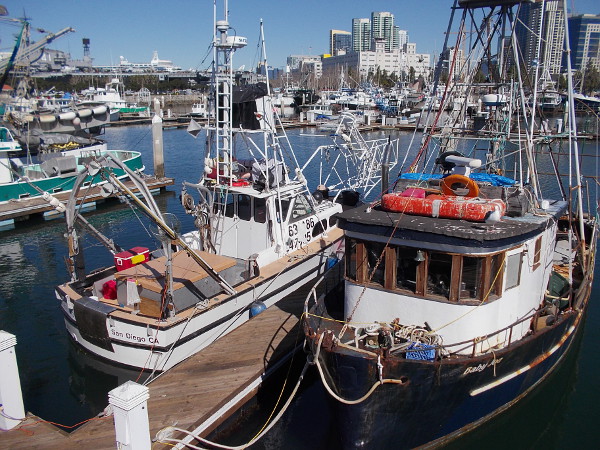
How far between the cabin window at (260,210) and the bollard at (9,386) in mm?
7954

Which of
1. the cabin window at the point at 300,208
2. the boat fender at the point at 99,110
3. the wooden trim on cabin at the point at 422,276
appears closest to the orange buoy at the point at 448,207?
the wooden trim on cabin at the point at 422,276

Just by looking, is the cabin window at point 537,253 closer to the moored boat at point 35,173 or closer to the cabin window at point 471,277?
the cabin window at point 471,277

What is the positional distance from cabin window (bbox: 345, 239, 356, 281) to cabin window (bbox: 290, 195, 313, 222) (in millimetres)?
6716

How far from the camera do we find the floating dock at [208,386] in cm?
902

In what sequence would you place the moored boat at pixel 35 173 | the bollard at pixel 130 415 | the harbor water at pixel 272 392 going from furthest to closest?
1. the moored boat at pixel 35 173
2. the harbor water at pixel 272 392
3. the bollard at pixel 130 415

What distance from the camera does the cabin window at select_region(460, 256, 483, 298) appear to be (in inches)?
348

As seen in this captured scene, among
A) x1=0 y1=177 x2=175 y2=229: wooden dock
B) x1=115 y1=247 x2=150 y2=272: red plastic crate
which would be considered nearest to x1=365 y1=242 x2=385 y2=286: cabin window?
x1=115 y1=247 x2=150 y2=272: red plastic crate

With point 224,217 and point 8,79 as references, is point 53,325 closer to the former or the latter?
point 224,217

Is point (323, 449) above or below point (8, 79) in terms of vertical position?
below

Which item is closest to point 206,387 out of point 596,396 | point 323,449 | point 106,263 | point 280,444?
point 280,444

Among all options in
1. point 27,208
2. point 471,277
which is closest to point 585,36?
point 27,208

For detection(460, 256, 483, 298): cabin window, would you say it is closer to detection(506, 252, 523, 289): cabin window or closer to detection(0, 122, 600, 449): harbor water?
detection(506, 252, 523, 289): cabin window

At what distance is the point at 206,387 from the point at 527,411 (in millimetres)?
7399

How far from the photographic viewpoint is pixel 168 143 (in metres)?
62.7
